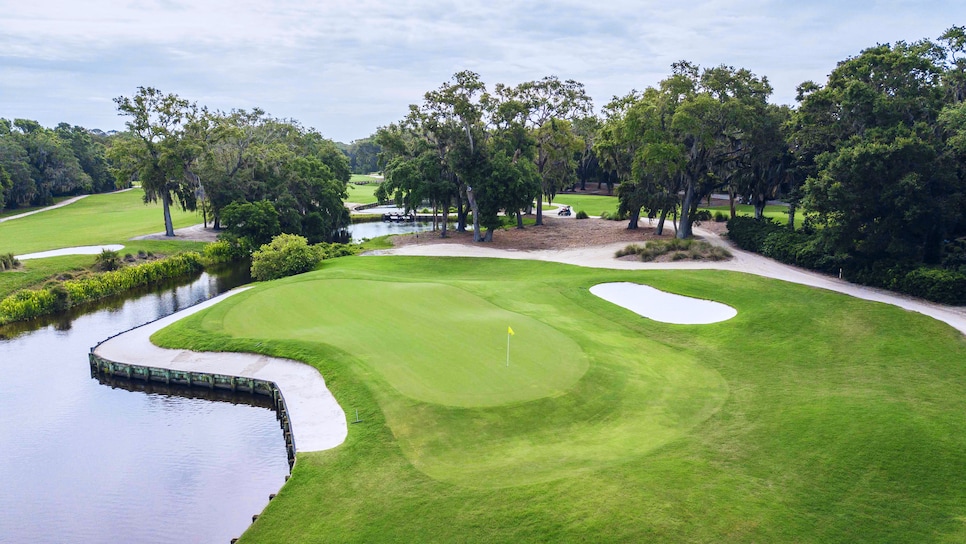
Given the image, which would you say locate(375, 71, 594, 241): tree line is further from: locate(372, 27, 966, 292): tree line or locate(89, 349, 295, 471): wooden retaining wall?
locate(89, 349, 295, 471): wooden retaining wall

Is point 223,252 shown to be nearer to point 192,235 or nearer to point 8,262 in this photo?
point 192,235

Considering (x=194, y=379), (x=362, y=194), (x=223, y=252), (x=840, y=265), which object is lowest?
(x=194, y=379)

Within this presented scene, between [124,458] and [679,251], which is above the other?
[679,251]

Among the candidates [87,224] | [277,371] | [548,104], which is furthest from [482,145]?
[87,224]

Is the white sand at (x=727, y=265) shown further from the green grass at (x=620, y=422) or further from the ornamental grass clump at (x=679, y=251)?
the green grass at (x=620, y=422)

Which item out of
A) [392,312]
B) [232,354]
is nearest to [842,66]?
[392,312]

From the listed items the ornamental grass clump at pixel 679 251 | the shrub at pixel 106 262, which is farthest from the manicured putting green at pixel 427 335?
the shrub at pixel 106 262

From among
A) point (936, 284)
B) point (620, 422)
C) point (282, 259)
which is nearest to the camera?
point (620, 422)
